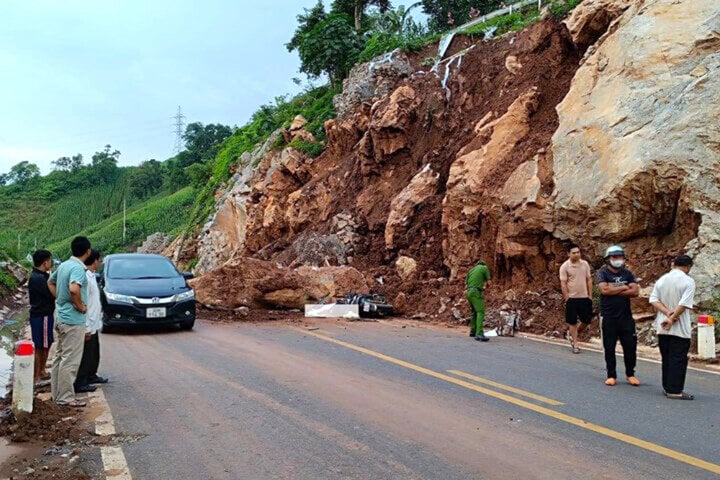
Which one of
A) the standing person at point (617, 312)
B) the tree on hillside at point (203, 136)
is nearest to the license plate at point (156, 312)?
the standing person at point (617, 312)

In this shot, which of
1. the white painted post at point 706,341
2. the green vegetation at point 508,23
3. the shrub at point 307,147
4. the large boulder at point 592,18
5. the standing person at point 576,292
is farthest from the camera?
the shrub at point 307,147

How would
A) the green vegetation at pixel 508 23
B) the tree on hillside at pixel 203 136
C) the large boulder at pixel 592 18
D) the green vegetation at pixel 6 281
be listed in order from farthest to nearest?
the tree on hillside at pixel 203 136 < the green vegetation at pixel 6 281 < the green vegetation at pixel 508 23 < the large boulder at pixel 592 18

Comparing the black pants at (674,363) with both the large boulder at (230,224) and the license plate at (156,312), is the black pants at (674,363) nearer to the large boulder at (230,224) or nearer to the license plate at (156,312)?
the license plate at (156,312)

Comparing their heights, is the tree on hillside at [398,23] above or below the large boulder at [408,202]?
above

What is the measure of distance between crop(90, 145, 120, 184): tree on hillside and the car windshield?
104128mm

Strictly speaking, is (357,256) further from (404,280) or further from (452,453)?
(452,453)

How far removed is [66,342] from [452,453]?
4.47m

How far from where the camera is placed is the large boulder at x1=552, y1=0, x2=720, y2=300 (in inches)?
447

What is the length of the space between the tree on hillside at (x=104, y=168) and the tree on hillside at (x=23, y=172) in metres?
13.4

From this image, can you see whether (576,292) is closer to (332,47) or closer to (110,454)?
(110,454)

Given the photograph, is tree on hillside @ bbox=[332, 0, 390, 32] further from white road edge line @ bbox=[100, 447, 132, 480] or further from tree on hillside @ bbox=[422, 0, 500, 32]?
white road edge line @ bbox=[100, 447, 132, 480]

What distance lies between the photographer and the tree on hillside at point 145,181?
98875 mm

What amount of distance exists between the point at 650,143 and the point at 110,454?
11310mm

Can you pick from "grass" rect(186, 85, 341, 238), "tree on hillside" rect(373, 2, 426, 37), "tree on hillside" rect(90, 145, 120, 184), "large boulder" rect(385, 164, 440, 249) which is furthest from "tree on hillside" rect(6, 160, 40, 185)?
"large boulder" rect(385, 164, 440, 249)
